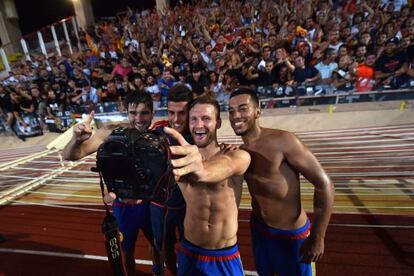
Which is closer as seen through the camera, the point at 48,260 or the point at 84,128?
the point at 84,128

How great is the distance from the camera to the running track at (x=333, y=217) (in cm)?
261

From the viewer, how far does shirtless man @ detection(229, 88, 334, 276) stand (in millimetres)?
1654

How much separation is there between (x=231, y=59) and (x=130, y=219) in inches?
193

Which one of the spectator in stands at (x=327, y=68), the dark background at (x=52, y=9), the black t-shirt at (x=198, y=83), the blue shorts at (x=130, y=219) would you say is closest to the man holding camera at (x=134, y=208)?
the blue shorts at (x=130, y=219)

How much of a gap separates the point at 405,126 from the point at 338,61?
5.78ft

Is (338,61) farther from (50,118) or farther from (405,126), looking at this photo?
(50,118)

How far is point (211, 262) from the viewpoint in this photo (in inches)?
63.2

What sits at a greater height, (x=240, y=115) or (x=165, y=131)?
(x=165, y=131)

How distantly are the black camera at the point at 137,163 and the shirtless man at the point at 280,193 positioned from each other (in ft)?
2.86

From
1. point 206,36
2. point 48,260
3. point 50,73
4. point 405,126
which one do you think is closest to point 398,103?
point 405,126

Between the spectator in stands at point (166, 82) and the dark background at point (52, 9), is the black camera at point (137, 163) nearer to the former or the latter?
the spectator in stands at point (166, 82)

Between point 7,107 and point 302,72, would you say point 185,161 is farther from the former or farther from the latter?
point 7,107


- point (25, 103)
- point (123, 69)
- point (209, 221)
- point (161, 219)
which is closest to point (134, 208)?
point (161, 219)

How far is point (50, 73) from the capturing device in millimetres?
9141
